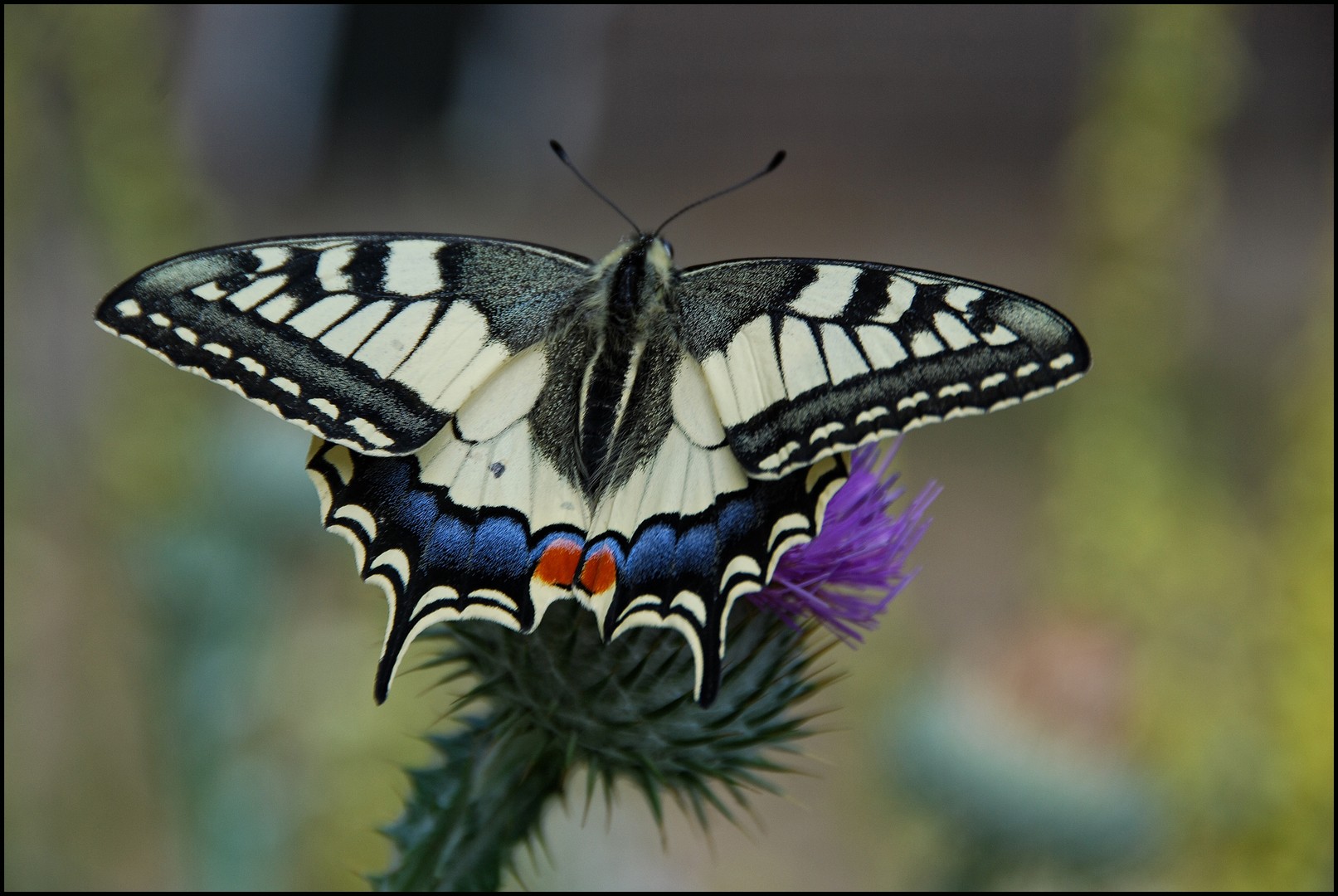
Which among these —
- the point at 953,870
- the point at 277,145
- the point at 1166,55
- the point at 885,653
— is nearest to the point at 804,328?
the point at 953,870

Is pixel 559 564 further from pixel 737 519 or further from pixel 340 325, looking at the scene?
pixel 340 325

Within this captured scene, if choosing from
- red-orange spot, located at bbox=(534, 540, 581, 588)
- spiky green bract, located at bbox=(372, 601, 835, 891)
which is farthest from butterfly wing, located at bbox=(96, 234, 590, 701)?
spiky green bract, located at bbox=(372, 601, 835, 891)

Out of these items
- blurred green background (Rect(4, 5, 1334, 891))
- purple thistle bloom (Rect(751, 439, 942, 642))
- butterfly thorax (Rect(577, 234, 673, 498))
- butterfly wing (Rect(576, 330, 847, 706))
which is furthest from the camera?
blurred green background (Rect(4, 5, 1334, 891))

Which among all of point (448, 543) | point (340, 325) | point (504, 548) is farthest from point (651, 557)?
point (340, 325)

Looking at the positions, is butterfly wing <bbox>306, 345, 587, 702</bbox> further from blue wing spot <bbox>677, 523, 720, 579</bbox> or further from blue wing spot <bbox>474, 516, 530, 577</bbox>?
blue wing spot <bbox>677, 523, 720, 579</bbox>

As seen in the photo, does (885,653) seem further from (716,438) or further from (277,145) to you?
(277,145)

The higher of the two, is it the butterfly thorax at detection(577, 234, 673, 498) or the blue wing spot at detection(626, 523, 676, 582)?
the butterfly thorax at detection(577, 234, 673, 498)

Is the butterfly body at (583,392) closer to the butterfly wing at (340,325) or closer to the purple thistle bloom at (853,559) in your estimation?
the butterfly wing at (340,325)
